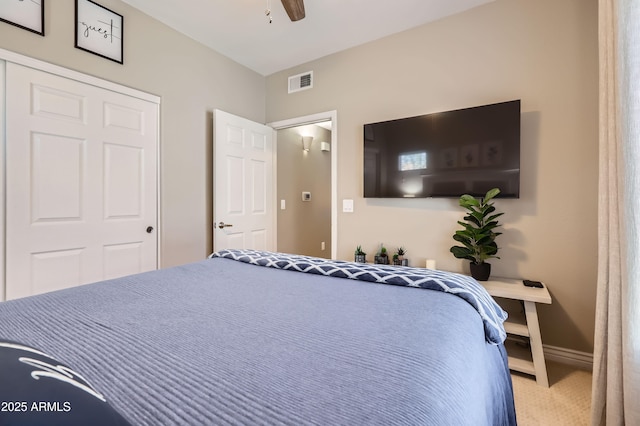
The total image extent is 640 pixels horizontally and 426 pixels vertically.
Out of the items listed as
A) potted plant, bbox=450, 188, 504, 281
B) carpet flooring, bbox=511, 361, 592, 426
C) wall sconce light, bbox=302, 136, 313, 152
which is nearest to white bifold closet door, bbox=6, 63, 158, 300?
wall sconce light, bbox=302, 136, 313, 152

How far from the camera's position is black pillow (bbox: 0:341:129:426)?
31cm

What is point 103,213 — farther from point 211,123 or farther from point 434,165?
point 434,165

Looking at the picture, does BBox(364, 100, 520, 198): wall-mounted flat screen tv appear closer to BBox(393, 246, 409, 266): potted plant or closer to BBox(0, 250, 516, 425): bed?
BBox(393, 246, 409, 266): potted plant

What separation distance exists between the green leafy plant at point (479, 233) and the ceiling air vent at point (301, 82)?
2.03 meters

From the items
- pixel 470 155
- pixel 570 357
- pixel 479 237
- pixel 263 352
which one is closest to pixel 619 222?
pixel 479 237

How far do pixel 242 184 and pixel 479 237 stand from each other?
2290mm

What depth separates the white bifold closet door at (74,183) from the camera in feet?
5.73

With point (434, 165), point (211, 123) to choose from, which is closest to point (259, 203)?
point (211, 123)

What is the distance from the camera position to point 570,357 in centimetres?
199

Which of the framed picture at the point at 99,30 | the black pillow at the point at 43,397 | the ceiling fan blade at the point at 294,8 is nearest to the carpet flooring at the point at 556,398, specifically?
the black pillow at the point at 43,397

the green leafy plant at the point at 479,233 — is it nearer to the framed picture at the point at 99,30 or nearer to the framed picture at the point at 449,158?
the framed picture at the point at 449,158

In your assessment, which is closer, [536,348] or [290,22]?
[536,348]

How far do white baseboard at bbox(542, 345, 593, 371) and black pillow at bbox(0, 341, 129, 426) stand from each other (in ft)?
8.75

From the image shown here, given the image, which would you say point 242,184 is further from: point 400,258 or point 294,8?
point 400,258
